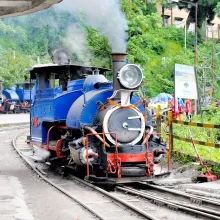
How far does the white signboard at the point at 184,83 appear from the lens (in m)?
12.6

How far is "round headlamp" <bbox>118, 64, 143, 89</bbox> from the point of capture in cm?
1074

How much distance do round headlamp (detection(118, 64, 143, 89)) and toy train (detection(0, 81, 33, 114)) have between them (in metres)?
37.7

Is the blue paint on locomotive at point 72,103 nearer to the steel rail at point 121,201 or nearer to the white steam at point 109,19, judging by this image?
the white steam at point 109,19

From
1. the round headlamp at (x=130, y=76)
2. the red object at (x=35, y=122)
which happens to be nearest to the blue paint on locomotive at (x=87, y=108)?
the round headlamp at (x=130, y=76)

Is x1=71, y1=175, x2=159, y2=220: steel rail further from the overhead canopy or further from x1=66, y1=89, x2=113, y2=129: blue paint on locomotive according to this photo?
the overhead canopy

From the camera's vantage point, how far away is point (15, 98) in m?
48.5

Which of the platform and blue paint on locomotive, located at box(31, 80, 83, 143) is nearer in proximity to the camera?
the platform

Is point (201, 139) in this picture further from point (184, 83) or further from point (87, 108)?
point (87, 108)

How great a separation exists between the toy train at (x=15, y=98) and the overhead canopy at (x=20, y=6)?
40.2 m

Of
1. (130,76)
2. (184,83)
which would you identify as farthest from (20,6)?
(184,83)

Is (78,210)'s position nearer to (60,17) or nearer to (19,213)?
(19,213)

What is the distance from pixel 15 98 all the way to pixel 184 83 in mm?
37249

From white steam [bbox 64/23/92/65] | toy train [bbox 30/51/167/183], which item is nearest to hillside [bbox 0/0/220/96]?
white steam [bbox 64/23/92/65]

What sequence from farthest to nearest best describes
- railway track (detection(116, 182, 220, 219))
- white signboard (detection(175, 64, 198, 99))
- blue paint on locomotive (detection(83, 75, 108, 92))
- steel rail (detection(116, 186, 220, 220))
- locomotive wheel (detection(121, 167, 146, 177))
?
1. white signboard (detection(175, 64, 198, 99))
2. blue paint on locomotive (detection(83, 75, 108, 92))
3. locomotive wheel (detection(121, 167, 146, 177))
4. railway track (detection(116, 182, 220, 219))
5. steel rail (detection(116, 186, 220, 220))
